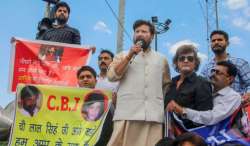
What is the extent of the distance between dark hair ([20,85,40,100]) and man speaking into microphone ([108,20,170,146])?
977 millimetres

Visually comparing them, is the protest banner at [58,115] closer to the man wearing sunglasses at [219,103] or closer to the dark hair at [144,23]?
the dark hair at [144,23]

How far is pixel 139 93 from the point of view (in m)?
4.64

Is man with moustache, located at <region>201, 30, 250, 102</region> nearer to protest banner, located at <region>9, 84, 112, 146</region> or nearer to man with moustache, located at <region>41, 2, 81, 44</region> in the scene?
protest banner, located at <region>9, 84, 112, 146</region>

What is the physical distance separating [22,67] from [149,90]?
2.47 metres

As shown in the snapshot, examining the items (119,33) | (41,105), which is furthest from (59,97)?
(119,33)

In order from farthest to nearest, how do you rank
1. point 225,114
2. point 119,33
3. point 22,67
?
point 119,33, point 22,67, point 225,114

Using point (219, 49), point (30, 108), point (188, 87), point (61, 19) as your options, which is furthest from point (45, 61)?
point (188, 87)

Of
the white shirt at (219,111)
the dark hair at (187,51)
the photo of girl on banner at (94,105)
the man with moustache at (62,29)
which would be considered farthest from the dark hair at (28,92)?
the white shirt at (219,111)

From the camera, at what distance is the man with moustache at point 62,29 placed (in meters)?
6.50

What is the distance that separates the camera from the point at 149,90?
4.67 m

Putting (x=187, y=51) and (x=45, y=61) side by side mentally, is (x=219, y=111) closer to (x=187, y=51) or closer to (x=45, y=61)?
(x=187, y=51)

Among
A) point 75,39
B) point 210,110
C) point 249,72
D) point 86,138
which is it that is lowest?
point 86,138

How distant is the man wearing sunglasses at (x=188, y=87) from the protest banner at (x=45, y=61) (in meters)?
2.14

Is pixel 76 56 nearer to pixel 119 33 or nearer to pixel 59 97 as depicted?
pixel 59 97
